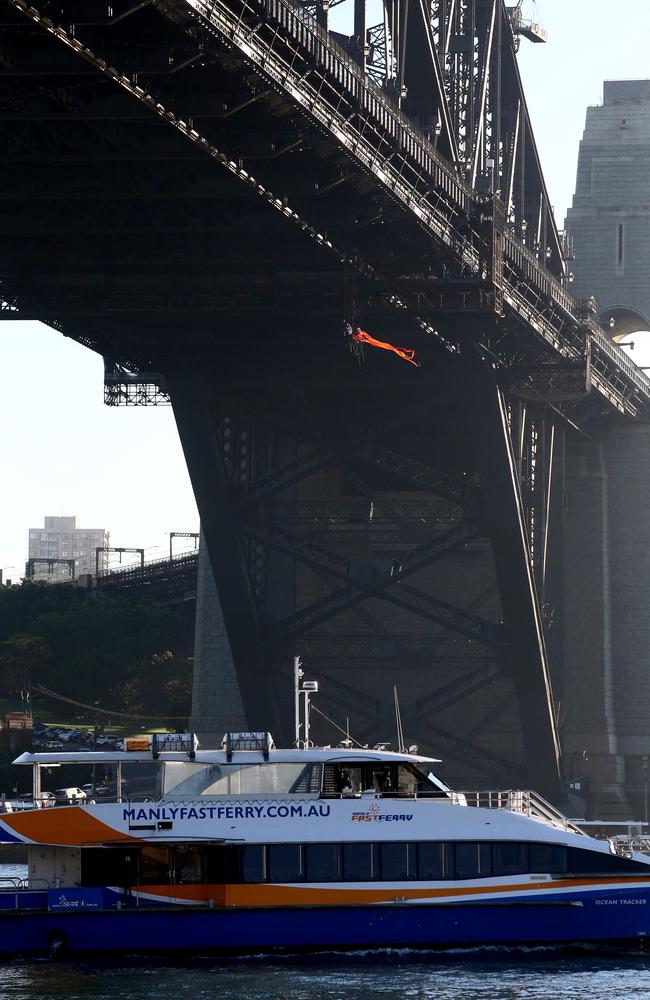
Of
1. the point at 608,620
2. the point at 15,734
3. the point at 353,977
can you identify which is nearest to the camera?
the point at 353,977

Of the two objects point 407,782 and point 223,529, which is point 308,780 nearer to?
point 407,782

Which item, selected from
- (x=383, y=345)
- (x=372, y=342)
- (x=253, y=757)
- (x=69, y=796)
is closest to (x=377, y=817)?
(x=253, y=757)

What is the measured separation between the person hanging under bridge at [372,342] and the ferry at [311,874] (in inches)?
775

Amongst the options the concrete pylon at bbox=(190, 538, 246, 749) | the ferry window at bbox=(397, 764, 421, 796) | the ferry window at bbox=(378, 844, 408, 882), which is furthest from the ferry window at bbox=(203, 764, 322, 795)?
the concrete pylon at bbox=(190, 538, 246, 749)

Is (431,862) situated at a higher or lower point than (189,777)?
lower

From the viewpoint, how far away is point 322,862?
39969 mm

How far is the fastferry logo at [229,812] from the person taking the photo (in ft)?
132

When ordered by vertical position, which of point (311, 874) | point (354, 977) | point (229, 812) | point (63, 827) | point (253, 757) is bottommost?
point (354, 977)

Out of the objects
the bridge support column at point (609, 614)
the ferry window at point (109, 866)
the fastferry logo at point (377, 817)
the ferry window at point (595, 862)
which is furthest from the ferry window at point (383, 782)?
the bridge support column at point (609, 614)

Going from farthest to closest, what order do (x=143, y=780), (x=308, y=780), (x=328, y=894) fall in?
(x=143, y=780)
(x=308, y=780)
(x=328, y=894)

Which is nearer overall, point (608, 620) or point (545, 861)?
point (545, 861)

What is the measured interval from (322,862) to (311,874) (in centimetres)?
31

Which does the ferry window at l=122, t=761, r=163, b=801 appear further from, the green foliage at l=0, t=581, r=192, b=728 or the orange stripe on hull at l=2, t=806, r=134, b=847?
the green foliage at l=0, t=581, r=192, b=728

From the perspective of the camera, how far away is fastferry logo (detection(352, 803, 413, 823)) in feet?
132
